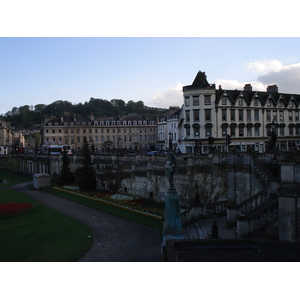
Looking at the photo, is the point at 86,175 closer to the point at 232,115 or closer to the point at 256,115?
the point at 232,115

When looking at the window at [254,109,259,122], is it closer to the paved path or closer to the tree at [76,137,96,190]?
the tree at [76,137,96,190]

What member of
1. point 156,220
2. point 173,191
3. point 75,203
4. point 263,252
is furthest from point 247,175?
point 75,203

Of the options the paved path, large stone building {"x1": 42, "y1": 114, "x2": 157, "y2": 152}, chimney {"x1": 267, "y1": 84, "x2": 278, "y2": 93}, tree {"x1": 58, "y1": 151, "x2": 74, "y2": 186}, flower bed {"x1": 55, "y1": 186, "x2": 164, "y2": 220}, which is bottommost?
the paved path

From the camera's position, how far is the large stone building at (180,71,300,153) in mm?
53938

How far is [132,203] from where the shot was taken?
32.4 m

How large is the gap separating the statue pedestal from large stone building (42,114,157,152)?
89.1 m

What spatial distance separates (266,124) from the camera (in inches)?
2254

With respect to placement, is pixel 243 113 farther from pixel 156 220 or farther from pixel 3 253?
pixel 3 253

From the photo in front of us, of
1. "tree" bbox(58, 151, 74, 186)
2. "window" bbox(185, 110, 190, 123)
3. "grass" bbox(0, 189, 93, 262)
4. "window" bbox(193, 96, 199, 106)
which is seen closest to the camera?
"grass" bbox(0, 189, 93, 262)

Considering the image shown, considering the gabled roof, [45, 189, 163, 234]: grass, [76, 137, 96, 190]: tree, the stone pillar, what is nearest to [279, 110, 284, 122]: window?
the gabled roof

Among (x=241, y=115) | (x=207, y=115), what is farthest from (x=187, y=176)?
(x=241, y=115)

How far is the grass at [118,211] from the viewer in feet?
83.4

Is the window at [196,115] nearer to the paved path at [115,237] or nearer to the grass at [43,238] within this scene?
the paved path at [115,237]

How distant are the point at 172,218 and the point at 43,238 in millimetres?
11459
